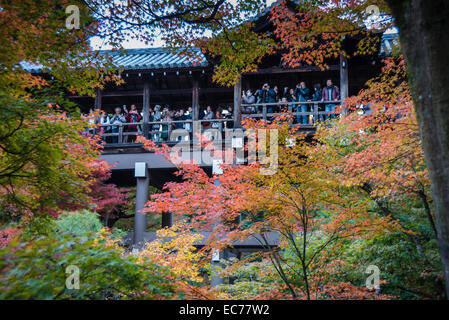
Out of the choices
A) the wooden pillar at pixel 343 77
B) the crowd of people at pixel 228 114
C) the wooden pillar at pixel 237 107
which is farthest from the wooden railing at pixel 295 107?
the wooden pillar at pixel 343 77

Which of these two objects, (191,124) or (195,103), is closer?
(195,103)

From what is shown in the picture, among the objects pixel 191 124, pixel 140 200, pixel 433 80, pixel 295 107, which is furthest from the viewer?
pixel 191 124

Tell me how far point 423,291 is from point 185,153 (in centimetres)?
796

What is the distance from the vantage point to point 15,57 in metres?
3.98

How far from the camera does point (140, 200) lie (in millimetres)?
11172

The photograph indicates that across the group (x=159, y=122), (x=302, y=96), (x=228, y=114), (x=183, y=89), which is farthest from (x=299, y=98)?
(x=159, y=122)

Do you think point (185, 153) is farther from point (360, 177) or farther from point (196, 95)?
point (360, 177)

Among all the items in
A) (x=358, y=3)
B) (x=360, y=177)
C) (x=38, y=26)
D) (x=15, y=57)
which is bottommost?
(x=360, y=177)

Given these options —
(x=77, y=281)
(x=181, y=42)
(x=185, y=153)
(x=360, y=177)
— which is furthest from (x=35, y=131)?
(x=185, y=153)

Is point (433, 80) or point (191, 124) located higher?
point (191, 124)

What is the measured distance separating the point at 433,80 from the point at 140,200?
9.93 metres

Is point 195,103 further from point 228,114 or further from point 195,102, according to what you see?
point 228,114
